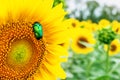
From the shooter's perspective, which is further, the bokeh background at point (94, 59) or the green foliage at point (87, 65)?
the green foliage at point (87, 65)

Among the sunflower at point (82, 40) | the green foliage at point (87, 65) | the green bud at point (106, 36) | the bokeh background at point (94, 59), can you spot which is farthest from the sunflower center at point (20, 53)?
the sunflower at point (82, 40)

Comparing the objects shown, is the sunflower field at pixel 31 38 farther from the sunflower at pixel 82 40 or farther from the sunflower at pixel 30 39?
the sunflower at pixel 82 40

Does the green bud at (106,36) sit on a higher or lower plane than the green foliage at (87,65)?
lower

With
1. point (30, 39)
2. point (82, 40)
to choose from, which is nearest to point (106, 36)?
point (30, 39)

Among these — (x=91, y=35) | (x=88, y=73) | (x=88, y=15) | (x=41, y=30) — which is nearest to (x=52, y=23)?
(x=41, y=30)

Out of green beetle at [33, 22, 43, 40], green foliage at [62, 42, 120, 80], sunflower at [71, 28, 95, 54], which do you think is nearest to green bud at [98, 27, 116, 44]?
green foliage at [62, 42, 120, 80]

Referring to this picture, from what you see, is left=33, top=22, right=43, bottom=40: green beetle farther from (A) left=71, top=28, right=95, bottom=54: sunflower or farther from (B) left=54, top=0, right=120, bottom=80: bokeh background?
(A) left=71, top=28, right=95, bottom=54: sunflower

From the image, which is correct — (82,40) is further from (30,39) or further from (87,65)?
(30,39)

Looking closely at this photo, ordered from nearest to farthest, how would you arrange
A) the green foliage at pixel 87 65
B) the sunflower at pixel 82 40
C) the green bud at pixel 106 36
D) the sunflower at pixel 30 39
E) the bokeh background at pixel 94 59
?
the sunflower at pixel 30 39
the green bud at pixel 106 36
the bokeh background at pixel 94 59
the green foliage at pixel 87 65
the sunflower at pixel 82 40
